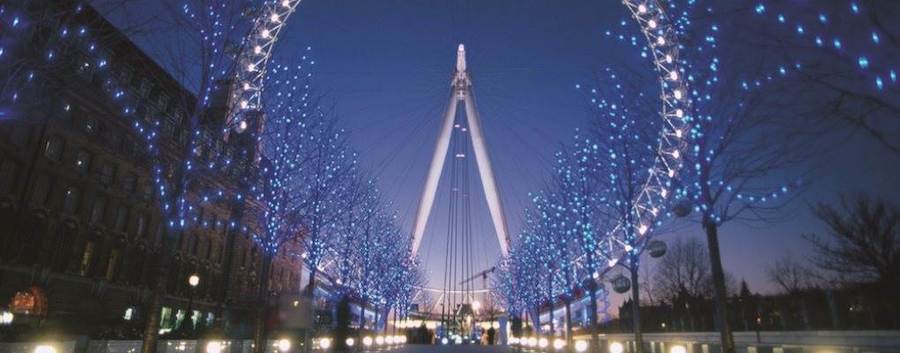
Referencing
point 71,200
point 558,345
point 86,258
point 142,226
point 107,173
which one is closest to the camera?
point 71,200

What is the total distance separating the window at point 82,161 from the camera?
35.4m

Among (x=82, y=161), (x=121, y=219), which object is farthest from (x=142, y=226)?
(x=82, y=161)

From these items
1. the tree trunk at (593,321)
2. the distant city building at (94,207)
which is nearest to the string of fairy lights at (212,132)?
the distant city building at (94,207)

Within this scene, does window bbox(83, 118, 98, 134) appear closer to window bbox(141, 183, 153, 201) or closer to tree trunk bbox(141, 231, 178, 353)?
window bbox(141, 183, 153, 201)

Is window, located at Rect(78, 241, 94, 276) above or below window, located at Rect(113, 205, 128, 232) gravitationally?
below

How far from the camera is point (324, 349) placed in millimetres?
29266

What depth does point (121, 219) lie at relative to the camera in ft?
132

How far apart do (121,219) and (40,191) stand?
25.8ft

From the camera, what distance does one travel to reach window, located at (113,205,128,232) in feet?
130

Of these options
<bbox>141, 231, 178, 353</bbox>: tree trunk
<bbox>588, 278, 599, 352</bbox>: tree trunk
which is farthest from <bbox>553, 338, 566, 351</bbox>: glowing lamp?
<bbox>141, 231, 178, 353</bbox>: tree trunk

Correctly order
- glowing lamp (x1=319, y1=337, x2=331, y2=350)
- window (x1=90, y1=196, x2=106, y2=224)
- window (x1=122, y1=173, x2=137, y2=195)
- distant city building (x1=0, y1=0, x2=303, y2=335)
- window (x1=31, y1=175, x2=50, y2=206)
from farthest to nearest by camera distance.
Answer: window (x1=122, y1=173, x2=137, y2=195) < window (x1=90, y1=196, x2=106, y2=224) < window (x1=31, y1=175, x2=50, y2=206) < distant city building (x1=0, y1=0, x2=303, y2=335) < glowing lamp (x1=319, y1=337, x2=331, y2=350)

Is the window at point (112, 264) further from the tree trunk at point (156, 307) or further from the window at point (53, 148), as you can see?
the tree trunk at point (156, 307)

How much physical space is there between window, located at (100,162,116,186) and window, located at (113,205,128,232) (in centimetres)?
234

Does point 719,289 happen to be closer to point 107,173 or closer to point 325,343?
point 325,343
